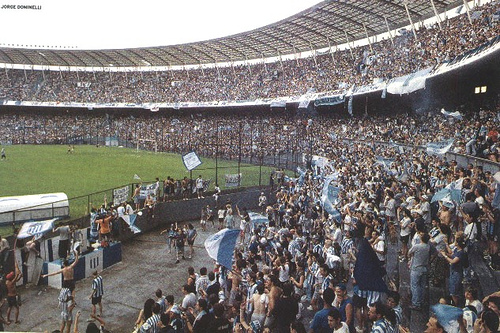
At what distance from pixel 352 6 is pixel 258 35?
1463 cm

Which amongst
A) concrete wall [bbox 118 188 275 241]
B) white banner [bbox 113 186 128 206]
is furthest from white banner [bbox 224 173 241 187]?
white banner [bbox 113 186 128 206]

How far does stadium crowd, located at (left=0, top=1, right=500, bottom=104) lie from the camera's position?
2700 centimetres

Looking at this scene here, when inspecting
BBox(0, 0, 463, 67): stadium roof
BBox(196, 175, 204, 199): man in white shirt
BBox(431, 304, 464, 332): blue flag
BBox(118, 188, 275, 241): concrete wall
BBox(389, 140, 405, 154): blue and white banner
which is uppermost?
BBox(0, 0, 463, 67): stadium roof

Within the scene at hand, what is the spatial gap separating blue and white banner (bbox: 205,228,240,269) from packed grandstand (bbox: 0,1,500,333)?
306 mm

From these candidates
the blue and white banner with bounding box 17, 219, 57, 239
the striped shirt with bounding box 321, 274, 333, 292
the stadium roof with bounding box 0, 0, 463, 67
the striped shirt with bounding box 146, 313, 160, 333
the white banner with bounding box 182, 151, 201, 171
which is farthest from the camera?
the stadium roof with bounding box 0, 0, 463, 67

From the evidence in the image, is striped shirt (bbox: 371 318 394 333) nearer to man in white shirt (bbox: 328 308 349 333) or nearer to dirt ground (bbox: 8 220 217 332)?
man in white shirt (bbox: 328 308 349 333)

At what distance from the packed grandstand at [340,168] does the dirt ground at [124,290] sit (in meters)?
1.22

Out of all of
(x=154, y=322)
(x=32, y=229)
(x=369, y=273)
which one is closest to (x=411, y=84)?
(x=369, y=273)

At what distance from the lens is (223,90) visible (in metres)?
58.3

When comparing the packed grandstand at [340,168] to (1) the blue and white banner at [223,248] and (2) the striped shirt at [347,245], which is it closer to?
(2) the striped shirt at [347,245]

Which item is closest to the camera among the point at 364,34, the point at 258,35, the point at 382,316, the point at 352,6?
the point at 382,316

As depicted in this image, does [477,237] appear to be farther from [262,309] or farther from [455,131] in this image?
[455,131]

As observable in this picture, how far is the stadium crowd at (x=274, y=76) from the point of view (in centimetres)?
2700

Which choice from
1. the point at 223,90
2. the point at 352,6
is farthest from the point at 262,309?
the point at 223,90
